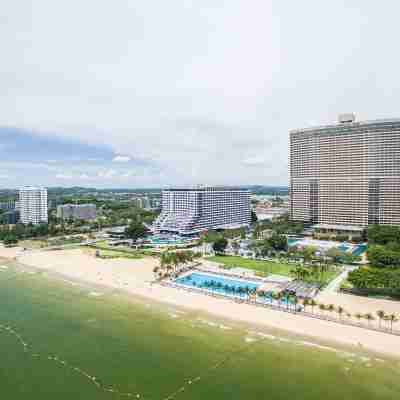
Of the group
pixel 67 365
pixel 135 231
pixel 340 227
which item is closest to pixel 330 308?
pixel 67 365

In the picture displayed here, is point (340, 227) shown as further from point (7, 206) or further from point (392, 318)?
point (7, 206)

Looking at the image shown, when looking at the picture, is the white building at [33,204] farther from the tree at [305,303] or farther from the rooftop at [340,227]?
the tree at [305,303]

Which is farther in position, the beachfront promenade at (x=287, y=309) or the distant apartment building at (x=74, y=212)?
the distant apartment building at (x=74, y=212)

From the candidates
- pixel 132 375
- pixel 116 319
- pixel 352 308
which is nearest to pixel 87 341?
pixel 116 319

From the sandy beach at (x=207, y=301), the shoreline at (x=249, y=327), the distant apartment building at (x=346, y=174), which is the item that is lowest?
the shoreline at (x=249, y=327)

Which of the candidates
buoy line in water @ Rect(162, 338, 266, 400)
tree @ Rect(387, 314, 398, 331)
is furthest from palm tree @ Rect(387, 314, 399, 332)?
buoy line in water @ Rect(162, 338, 266, 400)

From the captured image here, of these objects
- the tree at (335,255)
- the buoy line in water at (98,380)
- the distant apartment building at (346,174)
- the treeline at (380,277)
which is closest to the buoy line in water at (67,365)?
the buoy line in water at (98,380)
